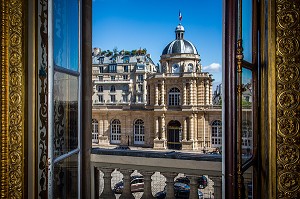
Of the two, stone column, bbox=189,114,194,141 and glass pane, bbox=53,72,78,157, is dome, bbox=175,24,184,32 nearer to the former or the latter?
stone column, bbox=189,114,194,141

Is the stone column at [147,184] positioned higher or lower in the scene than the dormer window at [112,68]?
lower

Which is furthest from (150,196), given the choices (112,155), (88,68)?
(88,68)

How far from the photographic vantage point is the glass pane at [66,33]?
1.46 metres

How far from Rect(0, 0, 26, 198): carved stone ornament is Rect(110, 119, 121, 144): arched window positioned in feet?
75.8

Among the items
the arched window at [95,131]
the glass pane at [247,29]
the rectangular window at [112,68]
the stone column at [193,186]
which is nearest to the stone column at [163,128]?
the arched window at [95,131]

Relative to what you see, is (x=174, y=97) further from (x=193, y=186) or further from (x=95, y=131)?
(x=193, y=186)

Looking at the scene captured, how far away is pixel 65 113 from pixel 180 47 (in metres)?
21.4

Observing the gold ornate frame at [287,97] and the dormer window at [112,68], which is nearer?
the gold ornate frame at [287,97]

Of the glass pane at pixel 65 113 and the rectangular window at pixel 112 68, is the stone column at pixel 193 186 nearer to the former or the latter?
the glass pane at pixel 65 113

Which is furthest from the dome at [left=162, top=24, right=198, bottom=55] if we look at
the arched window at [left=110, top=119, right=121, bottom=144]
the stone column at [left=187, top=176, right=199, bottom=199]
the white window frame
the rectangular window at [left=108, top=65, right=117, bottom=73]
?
the stone column at [left=187, top=176, right=199, bottom=199]

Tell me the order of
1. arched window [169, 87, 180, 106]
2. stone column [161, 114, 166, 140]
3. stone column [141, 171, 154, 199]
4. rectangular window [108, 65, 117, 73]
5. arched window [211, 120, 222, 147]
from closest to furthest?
stone column [141, 171, 154, 199] → arched window [211, 120, 222, 147] → stone column [161, 114, 166, 140] → arched window [169, 87, 180, 106] → rectangular window [108, 65, 117, 73]

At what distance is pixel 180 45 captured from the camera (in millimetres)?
22297

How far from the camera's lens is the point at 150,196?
81.7 inches

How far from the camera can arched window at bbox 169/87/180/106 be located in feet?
75.7
